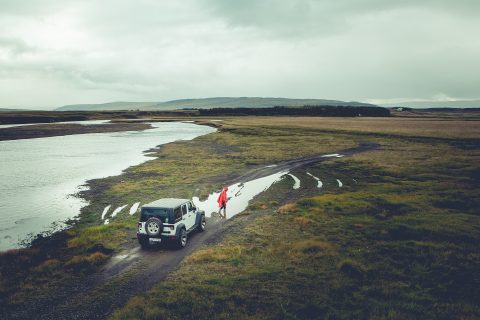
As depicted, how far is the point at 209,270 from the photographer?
17.6m

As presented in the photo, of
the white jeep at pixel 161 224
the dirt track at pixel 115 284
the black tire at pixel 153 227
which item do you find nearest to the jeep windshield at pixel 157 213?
the white jeep at pixel 161 224

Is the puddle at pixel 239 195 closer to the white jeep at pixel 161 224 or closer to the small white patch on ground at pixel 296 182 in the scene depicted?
the small white patch on ground at pixel 296 182

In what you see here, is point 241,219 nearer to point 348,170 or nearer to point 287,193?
point 287,193

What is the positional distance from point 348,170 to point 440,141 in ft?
132

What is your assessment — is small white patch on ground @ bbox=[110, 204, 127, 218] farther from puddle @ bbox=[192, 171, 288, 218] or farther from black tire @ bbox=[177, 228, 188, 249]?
black tire @ bbox=[177, 228, 188, 249]

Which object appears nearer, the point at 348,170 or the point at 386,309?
the point at 386,309

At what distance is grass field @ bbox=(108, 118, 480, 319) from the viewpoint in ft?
46.5

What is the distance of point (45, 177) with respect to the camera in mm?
43688

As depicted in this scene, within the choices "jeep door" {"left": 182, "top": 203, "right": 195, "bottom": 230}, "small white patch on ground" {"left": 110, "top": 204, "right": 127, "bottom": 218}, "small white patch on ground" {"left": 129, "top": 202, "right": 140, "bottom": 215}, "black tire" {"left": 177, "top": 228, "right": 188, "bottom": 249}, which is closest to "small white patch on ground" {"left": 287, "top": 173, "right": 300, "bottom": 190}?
"small white patch on ground" {"left": 129, "top": 202, "right": 140, "bottom": 215}

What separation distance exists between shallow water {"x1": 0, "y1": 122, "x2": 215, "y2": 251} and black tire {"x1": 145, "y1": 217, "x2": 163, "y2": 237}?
929 centimetres

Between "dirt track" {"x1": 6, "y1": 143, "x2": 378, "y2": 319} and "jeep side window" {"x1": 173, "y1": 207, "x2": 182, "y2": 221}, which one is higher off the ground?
"jeep side window" {"x1": 173, "y1": 207, "x2": 182, "y2": 221}

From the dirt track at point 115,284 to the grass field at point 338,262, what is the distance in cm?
79

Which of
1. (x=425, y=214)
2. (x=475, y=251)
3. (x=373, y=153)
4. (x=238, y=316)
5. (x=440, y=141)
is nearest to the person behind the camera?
(x=238, y=316)

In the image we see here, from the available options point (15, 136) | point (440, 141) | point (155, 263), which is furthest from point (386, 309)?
point (15, 136)
